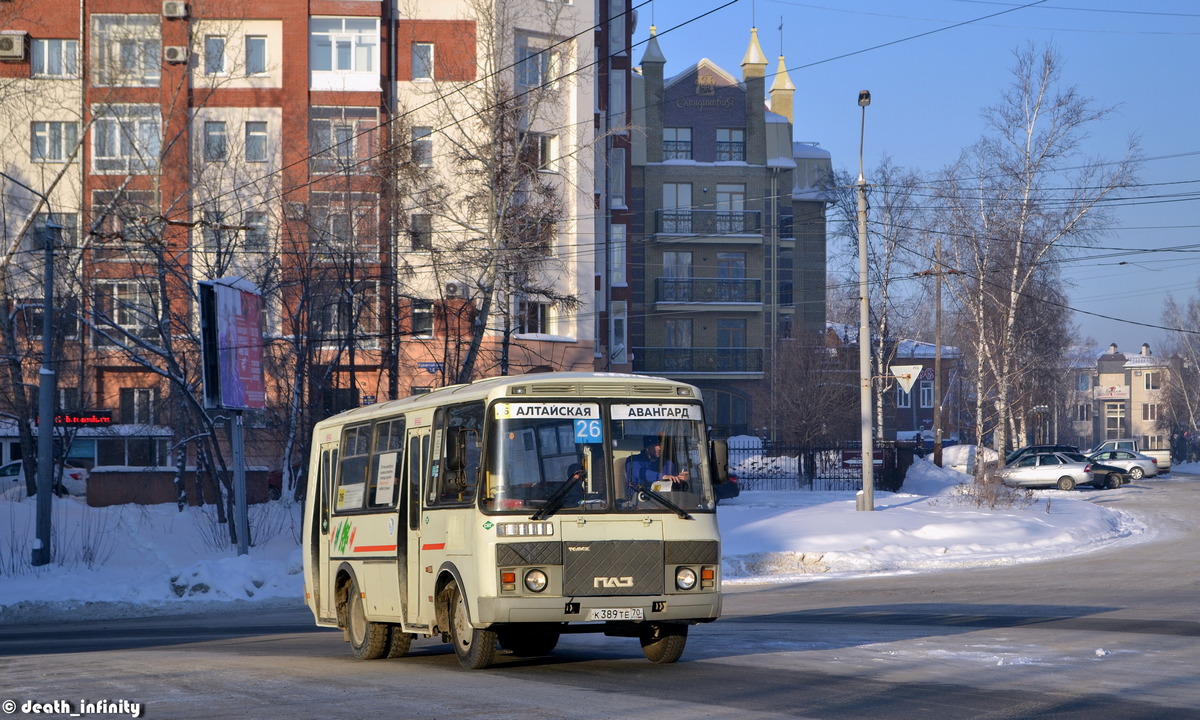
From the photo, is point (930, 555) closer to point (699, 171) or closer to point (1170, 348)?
point (699, 171)

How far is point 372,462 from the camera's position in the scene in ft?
43.7

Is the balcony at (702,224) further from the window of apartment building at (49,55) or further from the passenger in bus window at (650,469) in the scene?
the passenger in bus window at (650,469)

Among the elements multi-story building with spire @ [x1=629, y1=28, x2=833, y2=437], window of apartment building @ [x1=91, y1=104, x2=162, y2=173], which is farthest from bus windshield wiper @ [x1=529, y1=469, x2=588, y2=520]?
multi-story building with spire @ [x1=629, y1=28, x2=833, y2=437]

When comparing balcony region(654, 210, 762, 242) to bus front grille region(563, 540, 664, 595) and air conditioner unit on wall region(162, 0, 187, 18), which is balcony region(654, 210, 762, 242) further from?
bus front grille region(563, 540, 664, 595)

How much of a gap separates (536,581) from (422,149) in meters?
27.3

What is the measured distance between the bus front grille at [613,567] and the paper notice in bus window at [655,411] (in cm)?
106

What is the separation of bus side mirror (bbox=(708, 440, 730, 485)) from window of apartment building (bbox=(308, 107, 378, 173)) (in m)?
26.6

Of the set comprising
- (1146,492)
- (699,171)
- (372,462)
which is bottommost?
(1146,492)

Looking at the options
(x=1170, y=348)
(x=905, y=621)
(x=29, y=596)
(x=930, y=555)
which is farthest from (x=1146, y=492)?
(x=1170, y=348)

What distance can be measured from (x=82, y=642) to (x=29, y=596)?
6416mm

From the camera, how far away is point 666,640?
11.2m

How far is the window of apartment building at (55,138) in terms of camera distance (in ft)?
144

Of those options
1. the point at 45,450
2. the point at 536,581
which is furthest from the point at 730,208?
the point at 536,581

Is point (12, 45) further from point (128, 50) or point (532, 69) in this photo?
point (532, 69)
